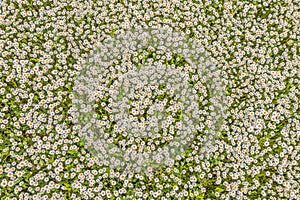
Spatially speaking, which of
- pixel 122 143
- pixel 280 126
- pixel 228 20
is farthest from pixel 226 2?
pixel 122 143

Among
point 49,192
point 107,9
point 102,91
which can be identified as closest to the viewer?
point 49,192

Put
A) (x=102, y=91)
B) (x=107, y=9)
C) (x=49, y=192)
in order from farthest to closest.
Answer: (x=107, y=9), (x=102, y=91), (x=49, y=192)

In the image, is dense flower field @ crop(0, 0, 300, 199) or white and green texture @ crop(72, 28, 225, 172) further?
white and green texture @ crop(72, 28, 225, 172)

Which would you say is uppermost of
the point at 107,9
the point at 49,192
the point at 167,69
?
the point at 107,9

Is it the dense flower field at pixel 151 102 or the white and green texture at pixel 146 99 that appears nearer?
the dense flower field at pixel 151 102

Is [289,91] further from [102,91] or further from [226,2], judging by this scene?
[102,91]

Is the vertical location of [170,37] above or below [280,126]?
above

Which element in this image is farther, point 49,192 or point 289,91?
point 289,91

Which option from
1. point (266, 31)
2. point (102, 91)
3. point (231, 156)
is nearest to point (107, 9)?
point (102, 91)
